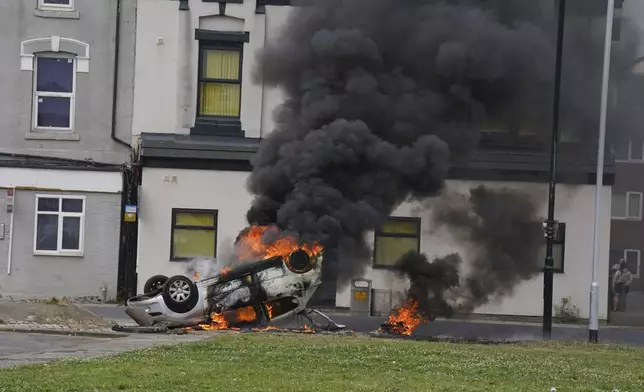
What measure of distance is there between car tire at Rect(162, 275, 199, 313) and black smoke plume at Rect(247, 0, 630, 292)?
77.3 inches

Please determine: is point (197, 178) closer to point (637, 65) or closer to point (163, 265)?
point (163, 265)

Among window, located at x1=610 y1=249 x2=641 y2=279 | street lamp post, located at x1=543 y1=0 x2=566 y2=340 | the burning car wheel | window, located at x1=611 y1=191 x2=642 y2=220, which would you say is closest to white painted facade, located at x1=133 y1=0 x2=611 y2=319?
street lamp post, located at x1=543 y1=0 x2=566 y2=340

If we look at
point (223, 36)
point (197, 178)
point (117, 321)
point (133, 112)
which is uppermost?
point (223, 36)

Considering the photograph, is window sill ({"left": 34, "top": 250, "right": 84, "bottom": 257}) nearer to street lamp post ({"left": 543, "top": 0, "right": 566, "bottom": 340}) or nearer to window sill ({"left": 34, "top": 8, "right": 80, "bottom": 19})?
window sill ({"left": 34, "top": 8, "right": 80, "bottom": 19})

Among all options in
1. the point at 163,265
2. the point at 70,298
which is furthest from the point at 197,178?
the point at 70,298

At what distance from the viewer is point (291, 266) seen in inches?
704

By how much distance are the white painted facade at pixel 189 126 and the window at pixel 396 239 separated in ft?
5.08

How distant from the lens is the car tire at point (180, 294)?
17906mm

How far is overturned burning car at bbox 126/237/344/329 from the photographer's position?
17.9 m

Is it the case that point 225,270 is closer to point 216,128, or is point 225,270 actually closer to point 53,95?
point 216,128

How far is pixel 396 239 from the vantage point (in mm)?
25703

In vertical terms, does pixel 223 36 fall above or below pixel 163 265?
above

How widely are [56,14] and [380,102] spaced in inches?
420

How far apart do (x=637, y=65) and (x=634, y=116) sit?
1108mm
